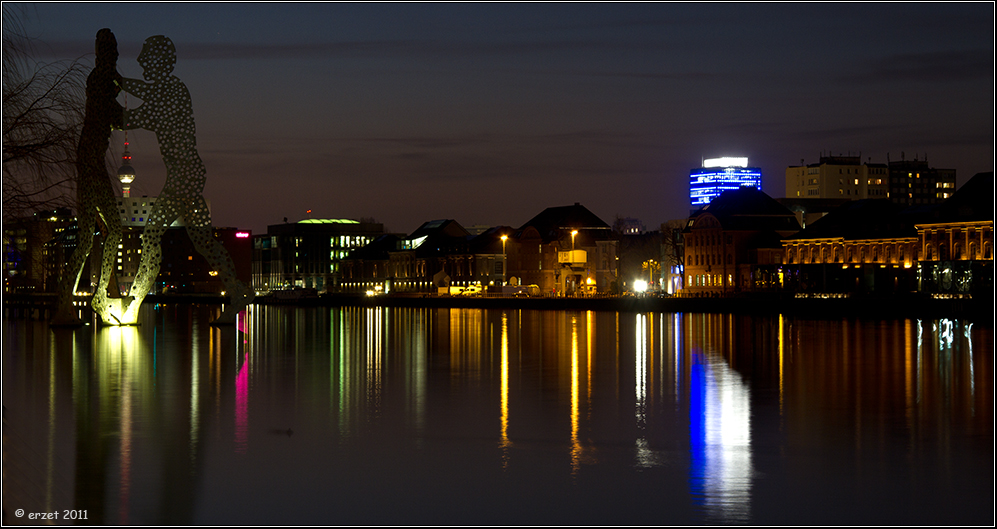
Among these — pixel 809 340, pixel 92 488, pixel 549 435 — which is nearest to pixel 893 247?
pixel 809 340

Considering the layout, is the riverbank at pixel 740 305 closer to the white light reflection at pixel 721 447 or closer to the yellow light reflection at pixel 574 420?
the yellow light reflection at pixel 574 420

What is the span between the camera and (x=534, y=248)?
129 metres

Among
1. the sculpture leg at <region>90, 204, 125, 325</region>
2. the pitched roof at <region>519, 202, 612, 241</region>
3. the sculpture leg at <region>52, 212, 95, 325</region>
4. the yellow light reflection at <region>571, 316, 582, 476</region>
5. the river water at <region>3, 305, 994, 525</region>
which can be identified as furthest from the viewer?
the pitched roof at <region>519, 202, 612, 241</region>

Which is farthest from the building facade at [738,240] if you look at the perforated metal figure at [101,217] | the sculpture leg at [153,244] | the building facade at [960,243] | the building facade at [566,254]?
the perforated metal figure at [101,217]

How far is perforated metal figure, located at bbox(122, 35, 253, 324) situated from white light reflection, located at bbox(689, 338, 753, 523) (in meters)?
28.5

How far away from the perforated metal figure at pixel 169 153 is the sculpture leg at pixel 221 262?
0.15ft

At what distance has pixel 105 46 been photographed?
4422 centimetres

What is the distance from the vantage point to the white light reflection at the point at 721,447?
41.4ft

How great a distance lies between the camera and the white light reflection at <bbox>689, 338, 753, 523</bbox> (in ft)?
41.4

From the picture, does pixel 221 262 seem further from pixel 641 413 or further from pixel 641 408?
pixel 641 413

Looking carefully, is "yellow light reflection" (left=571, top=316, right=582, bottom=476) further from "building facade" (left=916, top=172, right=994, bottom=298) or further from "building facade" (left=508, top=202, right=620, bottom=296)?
"building facade" (left=508, top=202, right=620, bottom=296)

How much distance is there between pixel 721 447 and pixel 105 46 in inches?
1413

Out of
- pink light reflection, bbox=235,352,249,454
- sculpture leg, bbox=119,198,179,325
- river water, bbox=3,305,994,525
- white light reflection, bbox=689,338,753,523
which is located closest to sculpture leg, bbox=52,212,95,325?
sculpture leg, bbox=119,198,179,325

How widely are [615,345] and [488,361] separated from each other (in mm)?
9048
